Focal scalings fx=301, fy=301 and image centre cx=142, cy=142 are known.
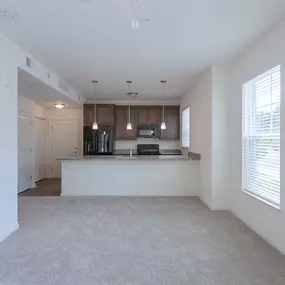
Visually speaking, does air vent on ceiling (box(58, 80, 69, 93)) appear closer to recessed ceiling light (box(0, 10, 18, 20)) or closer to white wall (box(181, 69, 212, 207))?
white wall (box(181, 69, 212, 207))

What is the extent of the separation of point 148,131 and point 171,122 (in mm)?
766

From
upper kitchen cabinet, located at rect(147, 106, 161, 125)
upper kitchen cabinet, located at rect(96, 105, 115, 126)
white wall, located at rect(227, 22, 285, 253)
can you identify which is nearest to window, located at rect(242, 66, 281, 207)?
white wall, located at rect(227, 22, 285, 253)

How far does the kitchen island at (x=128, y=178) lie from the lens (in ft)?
22.5

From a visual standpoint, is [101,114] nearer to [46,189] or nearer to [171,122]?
[171,122]

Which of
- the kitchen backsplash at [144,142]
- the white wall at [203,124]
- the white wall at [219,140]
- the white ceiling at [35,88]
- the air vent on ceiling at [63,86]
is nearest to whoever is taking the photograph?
the white ceiling at [35,88]

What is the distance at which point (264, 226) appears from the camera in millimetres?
3875

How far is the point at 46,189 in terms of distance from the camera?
779 centimetres

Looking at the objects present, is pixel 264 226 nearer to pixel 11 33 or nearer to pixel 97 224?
pixel 97 224

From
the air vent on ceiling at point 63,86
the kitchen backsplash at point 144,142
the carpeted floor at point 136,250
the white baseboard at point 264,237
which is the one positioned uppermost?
the air vent on ceiling at point 63,86

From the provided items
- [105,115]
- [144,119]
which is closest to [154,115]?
[144,119]

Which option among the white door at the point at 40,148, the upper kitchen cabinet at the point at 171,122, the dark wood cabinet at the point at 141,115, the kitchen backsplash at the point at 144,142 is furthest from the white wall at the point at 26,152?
the upper kitchen cabinet at the point at 171,122

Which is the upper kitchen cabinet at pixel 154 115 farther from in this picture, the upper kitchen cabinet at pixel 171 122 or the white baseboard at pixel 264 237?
the white baseboard at pixel 264 237

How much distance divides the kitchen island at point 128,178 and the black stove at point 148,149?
2463mm

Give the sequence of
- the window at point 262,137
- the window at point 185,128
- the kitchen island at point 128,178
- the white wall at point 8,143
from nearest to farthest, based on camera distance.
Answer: the window at point 262,137 < the white wall at point 8,143 < the kitchen island at point 128,178 < the window at point 185,128
